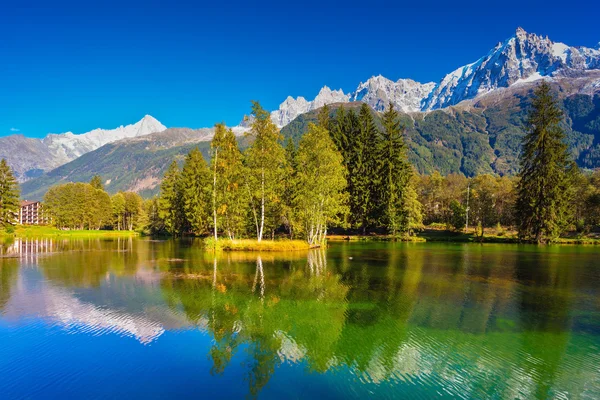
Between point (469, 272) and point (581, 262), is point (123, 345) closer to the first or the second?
point (469, 272)

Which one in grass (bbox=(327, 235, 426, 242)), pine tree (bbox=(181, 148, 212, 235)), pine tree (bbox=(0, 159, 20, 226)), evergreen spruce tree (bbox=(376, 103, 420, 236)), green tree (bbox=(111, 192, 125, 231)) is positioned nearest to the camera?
grass (bbox=(327, 235, 426, 242))

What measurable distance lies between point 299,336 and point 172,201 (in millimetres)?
72395

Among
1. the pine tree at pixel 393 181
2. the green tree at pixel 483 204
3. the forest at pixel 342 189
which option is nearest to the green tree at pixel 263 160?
the forest at pixel 342 189

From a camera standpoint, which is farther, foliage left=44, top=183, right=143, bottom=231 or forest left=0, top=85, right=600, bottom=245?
foliage left=44, top=183, right=143, bottom=231

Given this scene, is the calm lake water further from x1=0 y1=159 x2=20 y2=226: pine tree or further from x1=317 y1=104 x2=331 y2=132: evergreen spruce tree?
x1=0 y1=159 x2=20 y2=226: pine tree

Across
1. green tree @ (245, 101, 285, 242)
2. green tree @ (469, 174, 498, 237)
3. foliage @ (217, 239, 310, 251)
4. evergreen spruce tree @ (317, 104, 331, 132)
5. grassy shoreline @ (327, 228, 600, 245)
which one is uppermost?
evergreen spruce tree @ (317, 104, 331, 132)

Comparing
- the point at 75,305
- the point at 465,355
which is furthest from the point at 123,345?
the point at 465,355

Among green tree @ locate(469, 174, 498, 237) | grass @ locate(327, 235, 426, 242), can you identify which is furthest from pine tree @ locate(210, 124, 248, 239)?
green tree @ locate(469, 174, 498, 237)

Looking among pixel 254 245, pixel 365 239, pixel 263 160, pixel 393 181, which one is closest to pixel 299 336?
pixel 254 245

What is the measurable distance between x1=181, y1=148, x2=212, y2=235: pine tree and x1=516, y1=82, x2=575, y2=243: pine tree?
183ft

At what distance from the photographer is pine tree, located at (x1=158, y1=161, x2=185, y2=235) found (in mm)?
79812

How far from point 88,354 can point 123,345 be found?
3.84 ft

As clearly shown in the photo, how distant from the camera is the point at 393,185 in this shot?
2660 inches

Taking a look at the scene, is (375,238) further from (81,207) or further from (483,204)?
(81,207)
